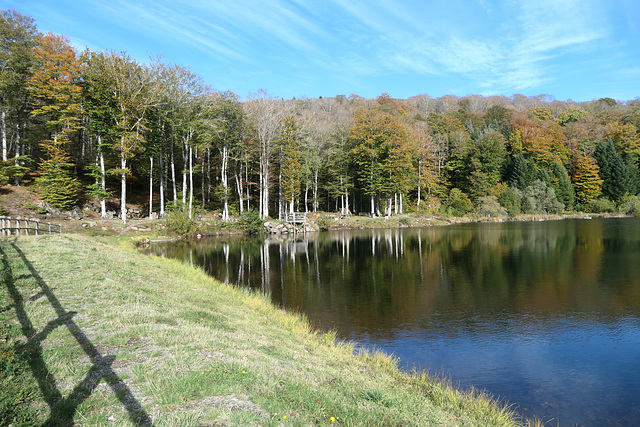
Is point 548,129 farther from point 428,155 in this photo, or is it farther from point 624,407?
point 624,407

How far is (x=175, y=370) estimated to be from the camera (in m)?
5.54

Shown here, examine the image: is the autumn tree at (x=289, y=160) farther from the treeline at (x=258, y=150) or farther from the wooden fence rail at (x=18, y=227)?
the wooden fence rail at (x=18, y=227)

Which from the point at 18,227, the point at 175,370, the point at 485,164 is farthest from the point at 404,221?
the point at 175,370

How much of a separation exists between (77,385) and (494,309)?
12.9 meters

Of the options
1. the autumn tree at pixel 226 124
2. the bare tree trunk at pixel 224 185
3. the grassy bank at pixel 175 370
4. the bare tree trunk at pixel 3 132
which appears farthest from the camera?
→ the autumn tree at pixel 226 124

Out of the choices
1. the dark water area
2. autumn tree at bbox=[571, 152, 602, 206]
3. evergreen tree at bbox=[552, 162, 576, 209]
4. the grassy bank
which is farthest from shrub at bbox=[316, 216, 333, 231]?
autumn tree at bbox=[571, 152, 602, 206]

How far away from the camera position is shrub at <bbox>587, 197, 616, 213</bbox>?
6203 cm

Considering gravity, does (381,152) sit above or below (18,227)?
above

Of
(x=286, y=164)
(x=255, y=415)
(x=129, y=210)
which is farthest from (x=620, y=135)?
(x=255, y=415)

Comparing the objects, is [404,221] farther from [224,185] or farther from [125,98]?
[125,98]

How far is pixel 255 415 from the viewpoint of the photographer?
14.9 ft

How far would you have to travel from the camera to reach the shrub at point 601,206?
6203 centimetres

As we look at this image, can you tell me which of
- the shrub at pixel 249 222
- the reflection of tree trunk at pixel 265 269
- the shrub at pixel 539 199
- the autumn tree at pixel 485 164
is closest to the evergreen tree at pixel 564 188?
the shrub at pixel 539 199

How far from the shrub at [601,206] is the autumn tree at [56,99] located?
75659 mm
